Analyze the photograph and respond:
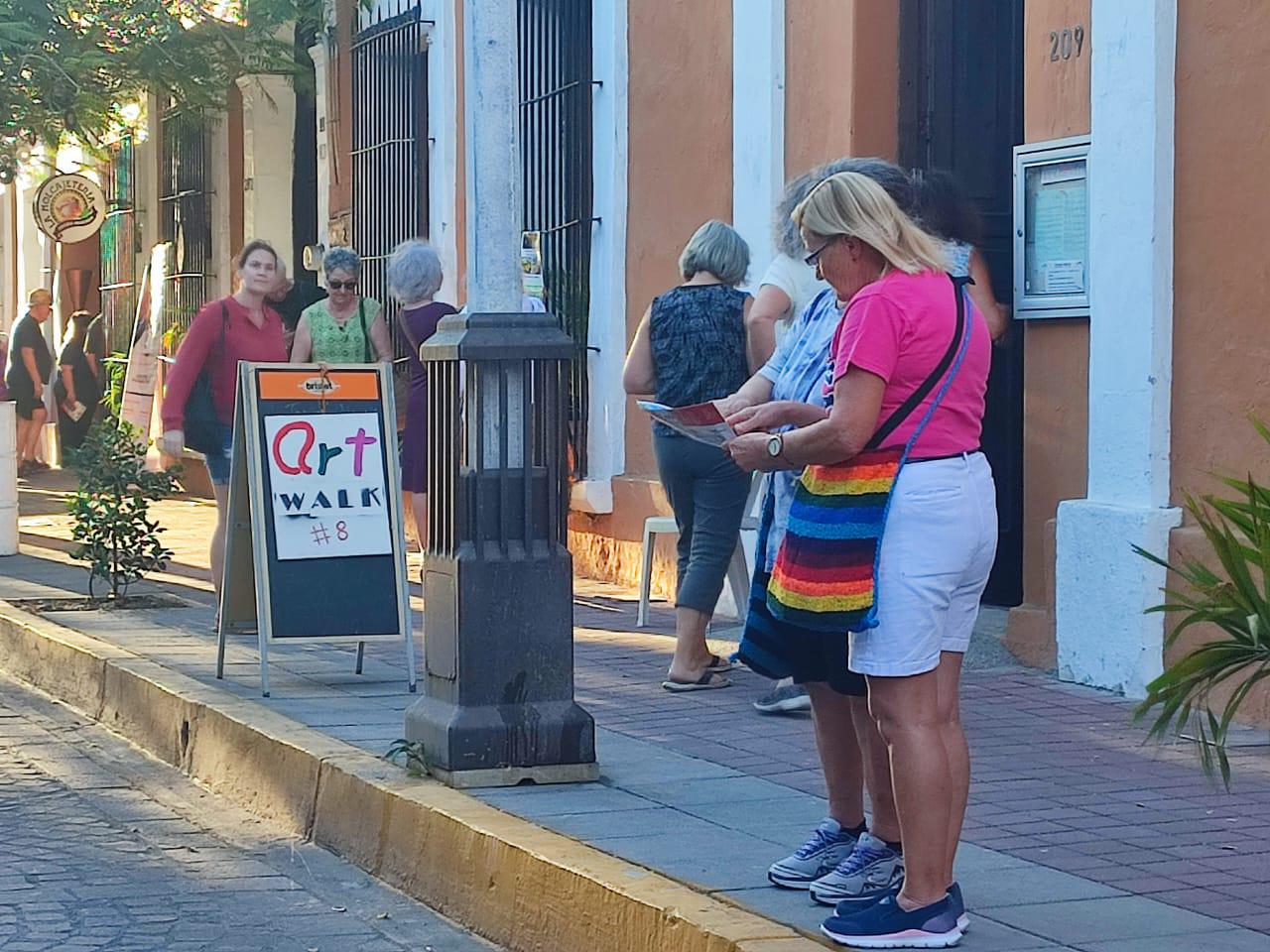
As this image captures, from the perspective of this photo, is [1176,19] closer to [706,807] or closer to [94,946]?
[706,807]

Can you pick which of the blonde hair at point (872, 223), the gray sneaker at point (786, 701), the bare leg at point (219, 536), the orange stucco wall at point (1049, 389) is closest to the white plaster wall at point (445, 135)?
the bare leg at point (219, 536)

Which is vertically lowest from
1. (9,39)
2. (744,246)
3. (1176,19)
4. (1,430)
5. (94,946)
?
(94,946)

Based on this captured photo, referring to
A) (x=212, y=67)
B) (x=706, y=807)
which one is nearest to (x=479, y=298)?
(x=706, y=807)

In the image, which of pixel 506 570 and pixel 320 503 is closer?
pixel 506 570

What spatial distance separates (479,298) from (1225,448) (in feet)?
A: 9.17

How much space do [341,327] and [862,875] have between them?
19.3ft

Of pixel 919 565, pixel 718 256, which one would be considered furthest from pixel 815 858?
pixel 718 256

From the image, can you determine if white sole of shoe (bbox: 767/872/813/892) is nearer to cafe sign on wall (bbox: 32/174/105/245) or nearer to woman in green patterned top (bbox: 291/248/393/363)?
woman in green patterned top (bbox: 291/248/393/363)

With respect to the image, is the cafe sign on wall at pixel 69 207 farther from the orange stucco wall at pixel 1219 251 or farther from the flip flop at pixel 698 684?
the orange stucco wall at pixel 1219 251

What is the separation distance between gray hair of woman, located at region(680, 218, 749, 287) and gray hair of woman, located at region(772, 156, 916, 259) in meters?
2.08

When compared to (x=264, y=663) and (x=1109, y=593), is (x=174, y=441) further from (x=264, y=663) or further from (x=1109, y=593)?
(x=1109, y=593)

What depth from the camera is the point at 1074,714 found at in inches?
298

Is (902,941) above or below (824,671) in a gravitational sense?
below

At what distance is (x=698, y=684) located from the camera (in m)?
8.21
